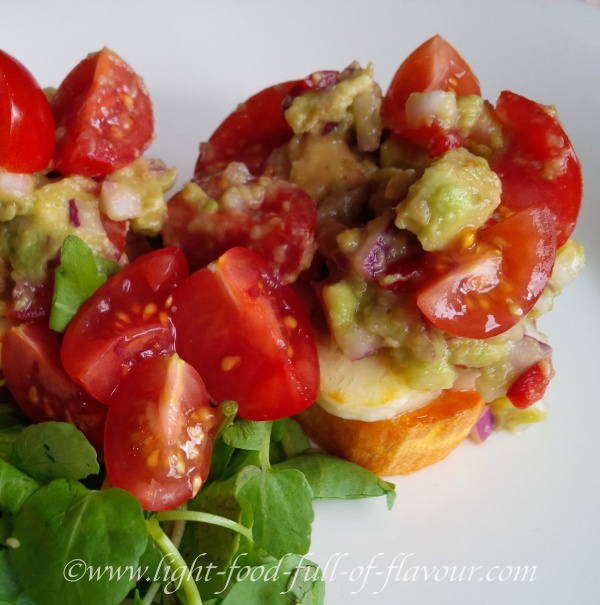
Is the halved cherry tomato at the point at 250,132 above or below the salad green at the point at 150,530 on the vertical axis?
above

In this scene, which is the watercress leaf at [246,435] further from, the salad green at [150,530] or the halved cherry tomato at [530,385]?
the halved cherry tomato at [530,385]

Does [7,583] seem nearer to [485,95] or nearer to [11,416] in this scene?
[11,416]

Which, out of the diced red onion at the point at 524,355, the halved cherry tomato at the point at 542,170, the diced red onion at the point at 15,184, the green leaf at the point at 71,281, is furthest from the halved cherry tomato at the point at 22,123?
the diced red onion at the point at 524,355

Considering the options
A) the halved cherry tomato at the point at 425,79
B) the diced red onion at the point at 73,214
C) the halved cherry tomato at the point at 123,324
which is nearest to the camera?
the halved cherry tomato at the point at 123,324

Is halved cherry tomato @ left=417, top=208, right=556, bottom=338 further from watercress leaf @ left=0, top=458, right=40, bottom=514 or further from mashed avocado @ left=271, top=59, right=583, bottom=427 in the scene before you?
watercress leaf @ left=0, top=458, right=40, bottom=514

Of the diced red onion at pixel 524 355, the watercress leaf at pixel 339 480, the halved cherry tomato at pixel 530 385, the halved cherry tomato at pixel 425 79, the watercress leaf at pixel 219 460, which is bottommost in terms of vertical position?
the watercress leaf at pixel 339 480

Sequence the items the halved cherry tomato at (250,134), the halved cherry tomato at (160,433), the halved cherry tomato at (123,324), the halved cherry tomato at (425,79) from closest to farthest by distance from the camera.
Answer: the halved cherry tomato at (160,433)
the halved cherry tomato at (123,324)
the halved cherry tomato at (425,79)
the halved cherry tomato at (250,134)

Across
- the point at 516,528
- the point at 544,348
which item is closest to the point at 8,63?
the point at 544,348

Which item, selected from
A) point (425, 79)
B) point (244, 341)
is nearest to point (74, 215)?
point (244, 341)
